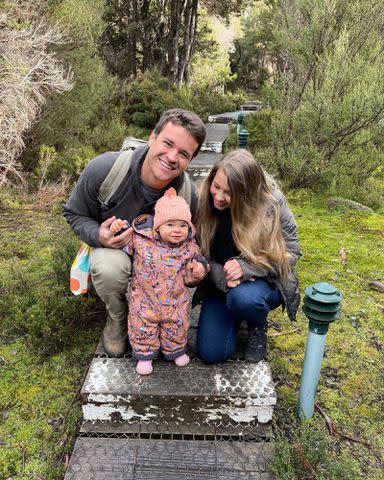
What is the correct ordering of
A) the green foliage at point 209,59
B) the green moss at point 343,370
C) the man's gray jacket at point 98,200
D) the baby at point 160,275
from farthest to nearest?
the green foliage at point 209,59 → the man's gray jacket at point 98,200 → the baby at point 160,275 → the green moss at point 343,370

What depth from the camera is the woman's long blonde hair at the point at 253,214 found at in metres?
2.30

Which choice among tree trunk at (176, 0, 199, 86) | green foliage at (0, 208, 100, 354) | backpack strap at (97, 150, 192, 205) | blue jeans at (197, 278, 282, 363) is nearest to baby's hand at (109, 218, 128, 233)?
backpack strap at (97, 150, 192, 205)

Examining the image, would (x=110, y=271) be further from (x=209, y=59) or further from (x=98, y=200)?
(x=209, y=59)

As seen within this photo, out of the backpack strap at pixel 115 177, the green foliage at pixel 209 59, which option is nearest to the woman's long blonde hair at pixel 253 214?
the backpack strap at pixel 115 177

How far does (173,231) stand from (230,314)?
71 cm

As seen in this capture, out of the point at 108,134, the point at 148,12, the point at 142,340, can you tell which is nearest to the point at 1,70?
the point at 108,134

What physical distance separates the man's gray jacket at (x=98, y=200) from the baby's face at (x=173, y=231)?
0.37 m

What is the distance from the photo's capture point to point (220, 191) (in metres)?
2.37

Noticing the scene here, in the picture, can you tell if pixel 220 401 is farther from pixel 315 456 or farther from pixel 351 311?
pixel 351 311

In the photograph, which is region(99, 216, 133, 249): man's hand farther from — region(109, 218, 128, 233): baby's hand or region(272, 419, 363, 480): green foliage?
region(272, 419, 363, 480): green foliage

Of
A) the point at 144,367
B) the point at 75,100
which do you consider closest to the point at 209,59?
the point at 75,100

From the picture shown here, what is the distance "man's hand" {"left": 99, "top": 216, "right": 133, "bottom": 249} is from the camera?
2322 mm

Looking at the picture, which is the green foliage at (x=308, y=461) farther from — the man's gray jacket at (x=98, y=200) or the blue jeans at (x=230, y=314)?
the man's gray jacket at (x=98, y=200)

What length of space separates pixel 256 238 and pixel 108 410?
4.23 ft
